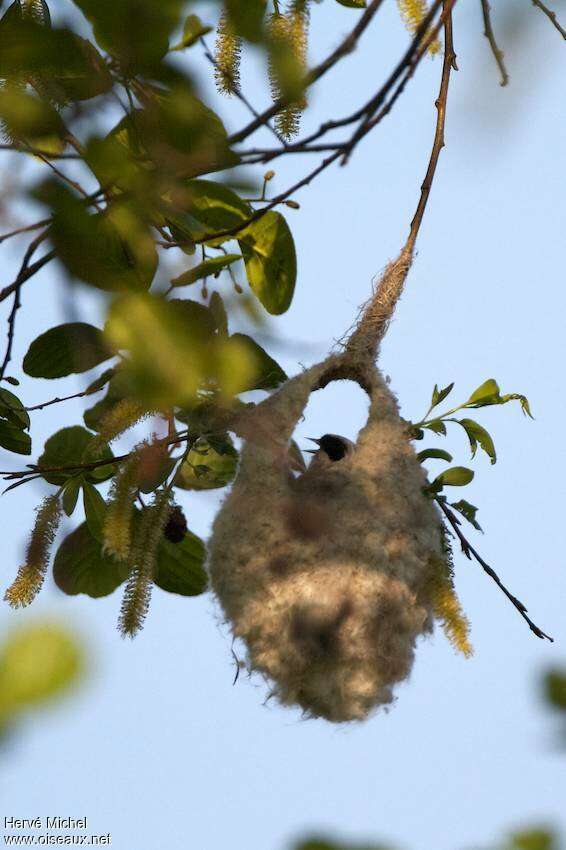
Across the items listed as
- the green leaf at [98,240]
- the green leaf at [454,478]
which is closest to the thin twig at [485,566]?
the green leaf at [454,478]

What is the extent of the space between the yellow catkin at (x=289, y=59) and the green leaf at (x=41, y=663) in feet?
1.74

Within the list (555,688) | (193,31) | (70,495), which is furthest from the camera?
(70,495)

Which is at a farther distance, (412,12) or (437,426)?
(437,426)

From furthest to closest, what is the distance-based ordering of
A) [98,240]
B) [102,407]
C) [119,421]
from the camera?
[102,407] < [119,421] < [98,240]

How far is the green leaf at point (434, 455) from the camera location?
191 centimetres

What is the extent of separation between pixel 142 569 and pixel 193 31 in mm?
825

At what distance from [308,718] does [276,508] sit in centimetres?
37

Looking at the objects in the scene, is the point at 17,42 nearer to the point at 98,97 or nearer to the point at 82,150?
the point at 82,150

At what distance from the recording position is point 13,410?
6.54 ft

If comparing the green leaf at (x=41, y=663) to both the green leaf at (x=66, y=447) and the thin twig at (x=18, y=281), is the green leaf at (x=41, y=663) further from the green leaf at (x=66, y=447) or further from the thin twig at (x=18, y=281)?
the green leaf at (x=66, y=447)

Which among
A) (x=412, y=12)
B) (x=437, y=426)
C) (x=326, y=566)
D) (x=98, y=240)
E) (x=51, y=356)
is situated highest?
(x=412, y=12)

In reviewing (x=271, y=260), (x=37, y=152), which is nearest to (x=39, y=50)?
(x=37, y=152)

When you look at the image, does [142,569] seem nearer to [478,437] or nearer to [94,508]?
[94,508]

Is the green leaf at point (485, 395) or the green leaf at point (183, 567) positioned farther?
the green leaf at point (183, 567)
